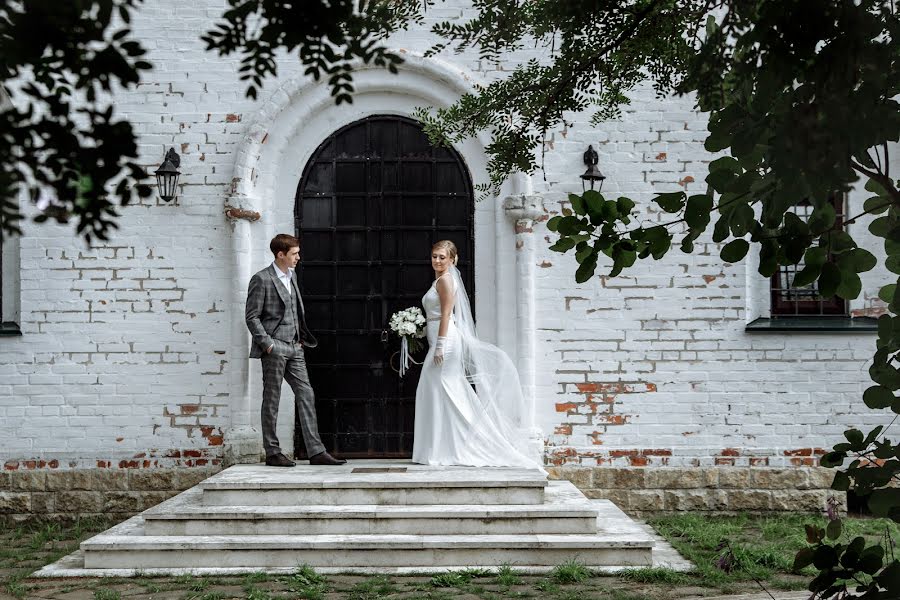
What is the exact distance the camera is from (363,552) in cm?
666

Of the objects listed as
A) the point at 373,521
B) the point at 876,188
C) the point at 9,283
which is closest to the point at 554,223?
the point at 876,188

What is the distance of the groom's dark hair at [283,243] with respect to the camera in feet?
27.3

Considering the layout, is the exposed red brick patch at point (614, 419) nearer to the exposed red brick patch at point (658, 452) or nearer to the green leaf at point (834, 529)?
the exposed red brick patch at point (658, 452)

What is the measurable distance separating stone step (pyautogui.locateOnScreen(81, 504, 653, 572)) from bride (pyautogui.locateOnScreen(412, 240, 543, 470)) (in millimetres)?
Result: 1541

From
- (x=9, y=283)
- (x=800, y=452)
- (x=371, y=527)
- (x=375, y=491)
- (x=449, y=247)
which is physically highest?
(x=449, y=247)

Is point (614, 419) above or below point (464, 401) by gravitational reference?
below

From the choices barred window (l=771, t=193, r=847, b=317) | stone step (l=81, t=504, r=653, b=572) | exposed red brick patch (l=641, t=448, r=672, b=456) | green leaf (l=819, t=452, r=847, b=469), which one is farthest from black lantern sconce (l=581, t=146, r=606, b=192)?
green leaf (l=819, t=452, r=847, b=469)

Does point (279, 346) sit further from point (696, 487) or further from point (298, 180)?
point (696, 487)

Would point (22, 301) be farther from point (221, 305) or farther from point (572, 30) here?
point (572, 30)

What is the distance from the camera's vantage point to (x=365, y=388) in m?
8.95

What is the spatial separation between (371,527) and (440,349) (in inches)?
73.8

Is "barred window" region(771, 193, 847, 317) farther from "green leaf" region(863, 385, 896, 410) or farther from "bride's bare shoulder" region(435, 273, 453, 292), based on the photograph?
"green leaf" region(863, 385, 896, 410)

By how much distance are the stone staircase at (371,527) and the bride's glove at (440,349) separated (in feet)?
3.28

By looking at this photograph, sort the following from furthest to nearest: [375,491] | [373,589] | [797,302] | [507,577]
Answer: [797,302] < [375,491] < [507,577] < [373,589]
